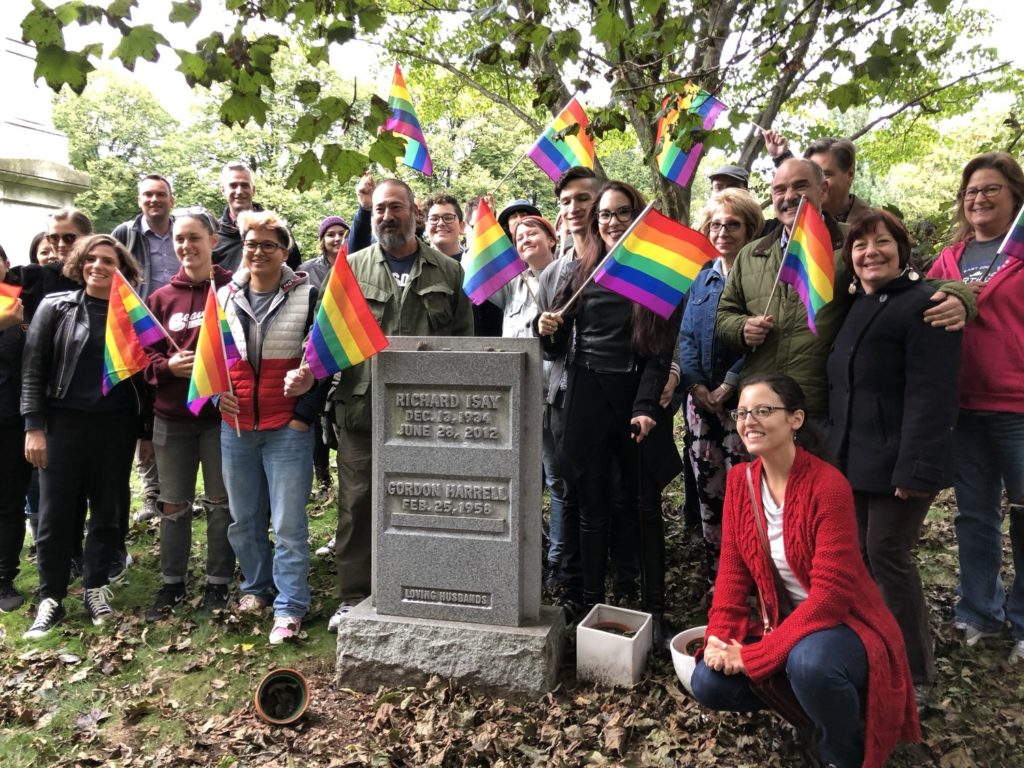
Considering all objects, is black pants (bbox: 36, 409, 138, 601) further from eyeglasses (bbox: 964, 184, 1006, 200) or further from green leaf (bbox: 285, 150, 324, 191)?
eyeglasses (bbox: 964, 184, 1006, 200)

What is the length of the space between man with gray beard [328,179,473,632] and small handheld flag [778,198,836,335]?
6.94 feet

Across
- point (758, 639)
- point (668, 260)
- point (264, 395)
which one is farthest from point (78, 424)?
point (758, 639)

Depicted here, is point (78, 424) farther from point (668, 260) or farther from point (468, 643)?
point (668, 260)

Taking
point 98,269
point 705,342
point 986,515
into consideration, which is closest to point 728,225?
point 705,342

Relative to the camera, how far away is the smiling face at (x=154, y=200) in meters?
5.99

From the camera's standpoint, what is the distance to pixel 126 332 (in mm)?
4457

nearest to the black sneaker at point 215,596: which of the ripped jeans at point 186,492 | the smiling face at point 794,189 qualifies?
the ripped jeans at point 186,492

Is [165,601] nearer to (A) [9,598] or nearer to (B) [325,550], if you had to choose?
(A) [9,598]

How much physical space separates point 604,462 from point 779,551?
135 centimetres

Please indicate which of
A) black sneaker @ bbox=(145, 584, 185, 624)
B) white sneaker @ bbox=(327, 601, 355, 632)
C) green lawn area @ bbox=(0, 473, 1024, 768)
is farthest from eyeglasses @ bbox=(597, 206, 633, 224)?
black sneaker @ bbox=(145, 584, 185, 624)

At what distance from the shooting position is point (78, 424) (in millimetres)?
4609

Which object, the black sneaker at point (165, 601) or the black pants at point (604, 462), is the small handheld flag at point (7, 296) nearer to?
the black sneaker at point (165, 601)

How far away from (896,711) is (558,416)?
7.39 ft

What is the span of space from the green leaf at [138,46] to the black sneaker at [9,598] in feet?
13.7
